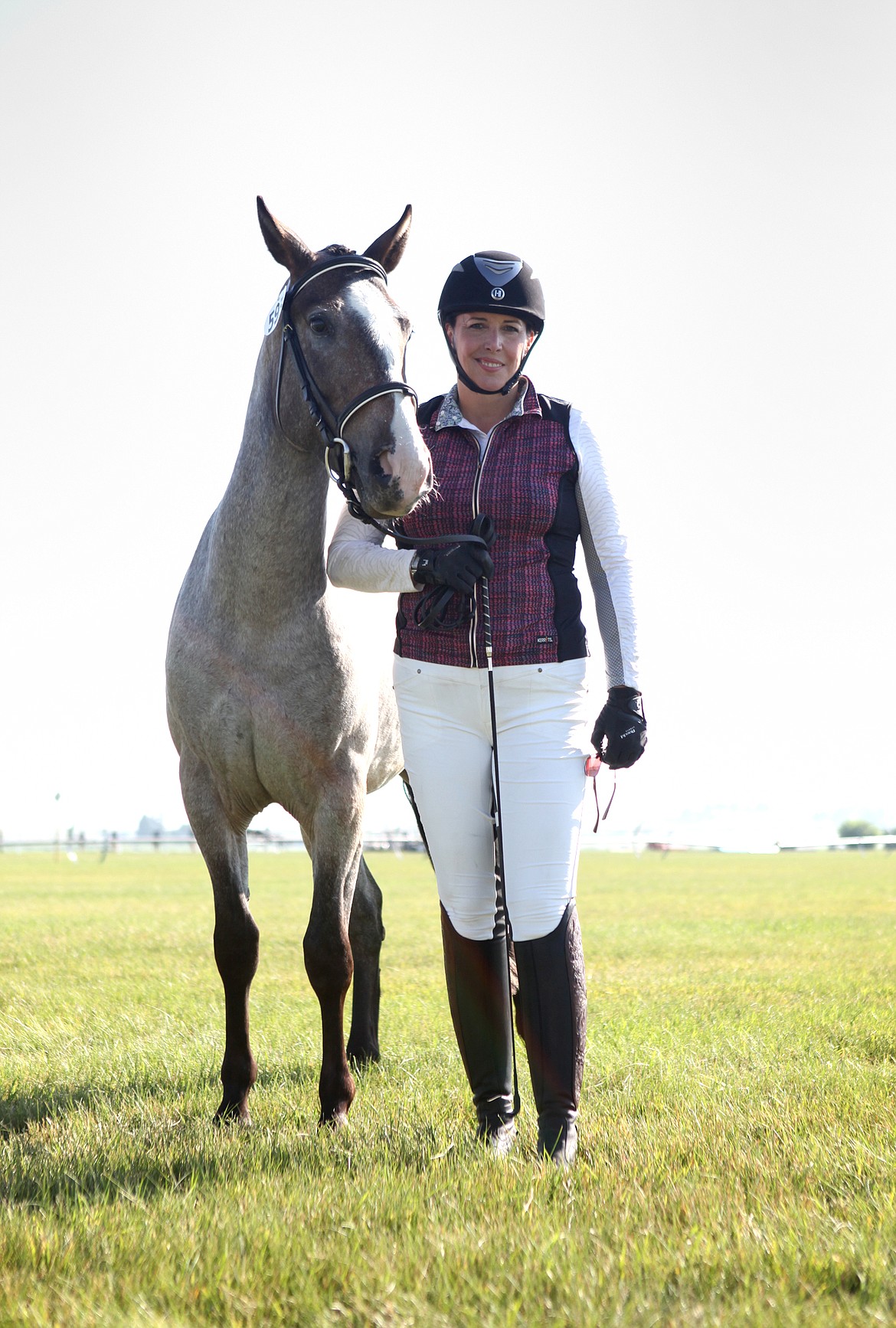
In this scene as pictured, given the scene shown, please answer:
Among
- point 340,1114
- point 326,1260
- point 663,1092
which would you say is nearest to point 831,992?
point 663,1092

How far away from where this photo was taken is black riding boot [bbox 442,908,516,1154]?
12.5 ft

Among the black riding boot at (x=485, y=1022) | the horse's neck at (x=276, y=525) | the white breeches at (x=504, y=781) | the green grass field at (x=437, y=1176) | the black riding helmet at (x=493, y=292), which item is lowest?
the green grass field at (x=437, y=1176)

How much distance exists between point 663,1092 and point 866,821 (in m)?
105

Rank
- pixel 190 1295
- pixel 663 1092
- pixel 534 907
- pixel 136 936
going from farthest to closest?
pixel 136 936, pixel 663 1092, pixel 534 907, pixel 190 1295

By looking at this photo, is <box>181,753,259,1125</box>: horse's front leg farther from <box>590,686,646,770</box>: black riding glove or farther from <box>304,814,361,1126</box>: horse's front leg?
<box>590,686,646,770</box>: black riding glove

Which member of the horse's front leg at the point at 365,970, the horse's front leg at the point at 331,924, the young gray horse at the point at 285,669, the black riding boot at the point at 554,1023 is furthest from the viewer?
the horse's front leg at the point at 365,970

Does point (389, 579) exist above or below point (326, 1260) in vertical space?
above

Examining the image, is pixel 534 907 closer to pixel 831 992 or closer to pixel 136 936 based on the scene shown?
pixel 831 992

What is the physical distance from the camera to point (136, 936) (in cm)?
1254

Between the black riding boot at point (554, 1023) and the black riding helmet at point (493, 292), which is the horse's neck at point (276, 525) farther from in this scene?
the black riding boot at point (554, 1023)

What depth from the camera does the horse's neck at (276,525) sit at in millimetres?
4391

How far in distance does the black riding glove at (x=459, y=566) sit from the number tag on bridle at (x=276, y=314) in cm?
129

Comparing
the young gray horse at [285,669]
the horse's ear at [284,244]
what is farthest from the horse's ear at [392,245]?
the horse's ear at [284,244]

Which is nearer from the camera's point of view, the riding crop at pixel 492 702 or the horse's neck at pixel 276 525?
the riding crop at pixel 492 702
